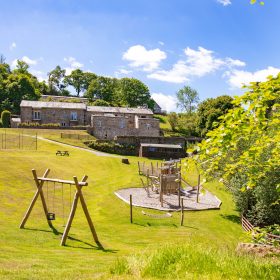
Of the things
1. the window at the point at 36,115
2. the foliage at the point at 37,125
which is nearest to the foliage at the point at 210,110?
the foliage at the point at 37,125

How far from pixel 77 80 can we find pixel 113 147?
3056 inches

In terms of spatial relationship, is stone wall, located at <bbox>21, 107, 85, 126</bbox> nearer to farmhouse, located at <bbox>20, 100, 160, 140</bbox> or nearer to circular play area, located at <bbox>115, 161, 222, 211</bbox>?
farmhouse, located at <bbox>20, 100, 160, 140</bbox>

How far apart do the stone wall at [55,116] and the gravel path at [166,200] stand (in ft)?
138

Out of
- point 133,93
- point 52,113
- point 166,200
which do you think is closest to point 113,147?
point 52,113

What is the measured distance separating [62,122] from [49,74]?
65.5m

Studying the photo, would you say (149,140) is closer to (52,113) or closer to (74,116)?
(74,116)

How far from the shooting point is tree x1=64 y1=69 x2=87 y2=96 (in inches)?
5241

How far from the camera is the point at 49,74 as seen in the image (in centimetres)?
13400

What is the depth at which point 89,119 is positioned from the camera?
77.6 m

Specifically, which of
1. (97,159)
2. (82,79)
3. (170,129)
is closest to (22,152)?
(97,159)

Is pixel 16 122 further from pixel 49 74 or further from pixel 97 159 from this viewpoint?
pixel 49 74

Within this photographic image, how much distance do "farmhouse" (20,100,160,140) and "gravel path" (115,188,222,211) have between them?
3483 cm

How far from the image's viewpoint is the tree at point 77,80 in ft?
437

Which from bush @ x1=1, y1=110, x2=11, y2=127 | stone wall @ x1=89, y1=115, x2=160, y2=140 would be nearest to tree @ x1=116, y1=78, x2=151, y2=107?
stone wall @ x1=89, y1=115, x2=160, y2=140
